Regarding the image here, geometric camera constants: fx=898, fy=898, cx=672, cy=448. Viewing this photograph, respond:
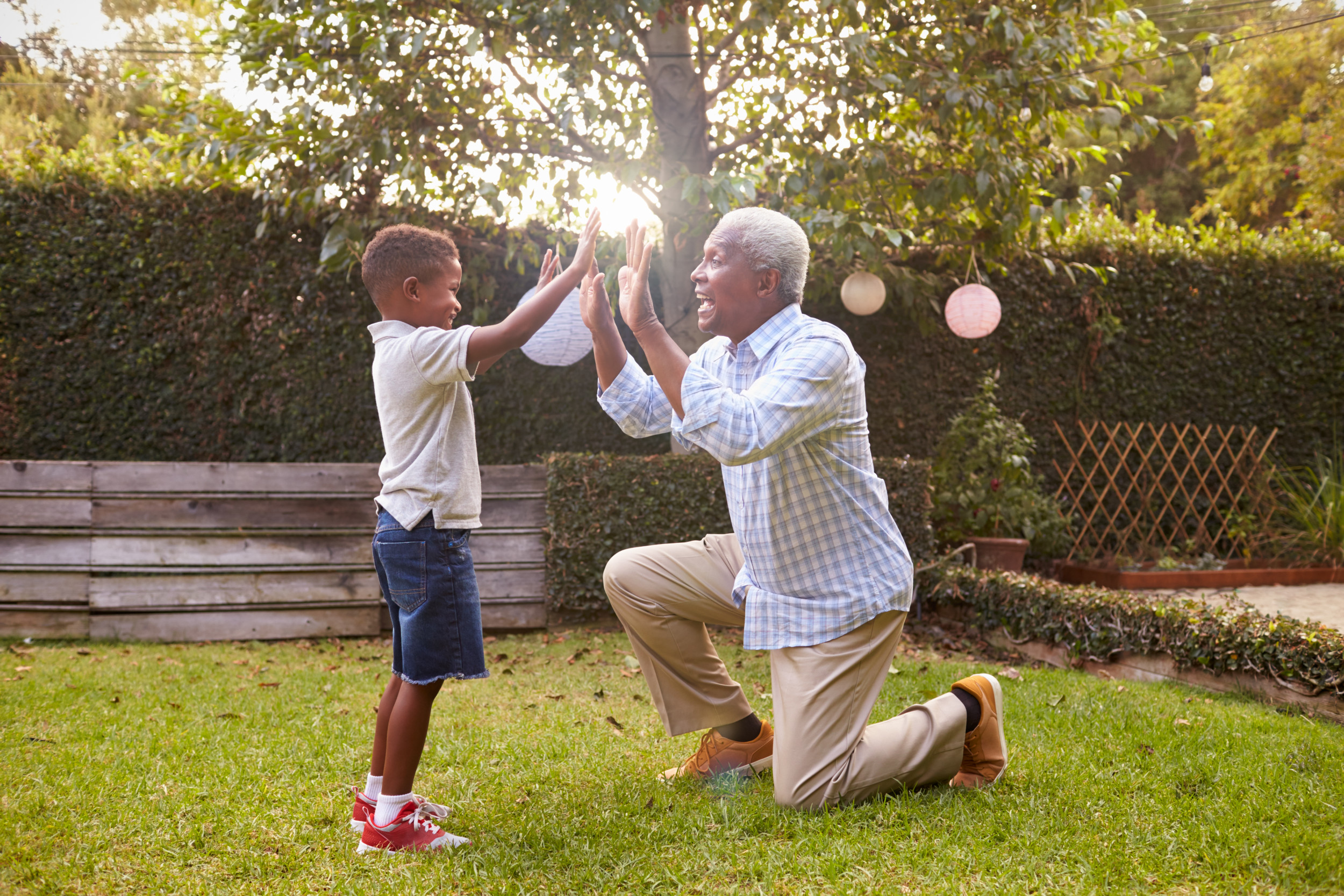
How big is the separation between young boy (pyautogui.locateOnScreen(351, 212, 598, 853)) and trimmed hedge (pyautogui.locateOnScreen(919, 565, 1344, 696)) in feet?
10.9

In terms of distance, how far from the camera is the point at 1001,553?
6516 mm

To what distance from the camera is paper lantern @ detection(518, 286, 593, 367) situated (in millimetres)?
4109

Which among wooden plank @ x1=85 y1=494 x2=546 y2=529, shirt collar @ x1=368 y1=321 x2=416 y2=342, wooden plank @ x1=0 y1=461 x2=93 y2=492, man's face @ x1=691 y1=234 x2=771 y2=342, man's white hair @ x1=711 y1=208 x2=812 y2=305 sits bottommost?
wooden plank @ x1=85 y1=494 x2=546 y2=529

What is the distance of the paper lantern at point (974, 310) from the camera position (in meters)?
6.22

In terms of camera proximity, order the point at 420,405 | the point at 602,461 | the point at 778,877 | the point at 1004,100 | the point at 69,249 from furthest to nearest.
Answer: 1. the point at 69,249
2. the point at 602,461
3. the point at 1004,100
4. the point at 420,405
5. the point at 778,877

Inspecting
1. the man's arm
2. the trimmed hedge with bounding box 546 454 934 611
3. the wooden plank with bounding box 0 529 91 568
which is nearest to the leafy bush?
the trimmed hedge with bounding box 546 454 934 611

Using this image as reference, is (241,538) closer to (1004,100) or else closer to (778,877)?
(778,877)

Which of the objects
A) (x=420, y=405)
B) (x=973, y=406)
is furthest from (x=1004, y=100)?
(x=420, y=405)

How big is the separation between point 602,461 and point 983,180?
2.71 m

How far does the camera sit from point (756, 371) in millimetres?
2643

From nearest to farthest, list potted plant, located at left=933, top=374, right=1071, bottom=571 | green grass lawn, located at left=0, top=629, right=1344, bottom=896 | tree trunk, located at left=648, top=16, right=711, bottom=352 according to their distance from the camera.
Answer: green grass lawn, located at left=0, top=629, right=1344, bottom=896 → tree trunk, located at left=648, top=16, right=711, bottom=352 → potted plant, located at left=933, top=374, right=1071, bottom=571

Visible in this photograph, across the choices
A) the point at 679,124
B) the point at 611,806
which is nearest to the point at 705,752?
the point at 611,806

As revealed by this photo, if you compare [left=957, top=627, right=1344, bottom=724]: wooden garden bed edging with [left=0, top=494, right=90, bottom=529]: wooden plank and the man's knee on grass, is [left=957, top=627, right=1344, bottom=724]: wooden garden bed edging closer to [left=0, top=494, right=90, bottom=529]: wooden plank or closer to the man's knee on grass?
the man's knee on grass

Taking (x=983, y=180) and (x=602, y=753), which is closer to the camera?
(x=602, y=753)
